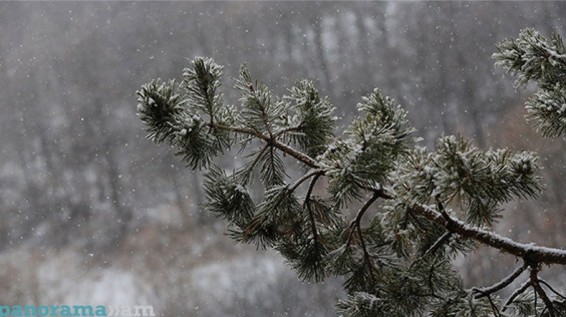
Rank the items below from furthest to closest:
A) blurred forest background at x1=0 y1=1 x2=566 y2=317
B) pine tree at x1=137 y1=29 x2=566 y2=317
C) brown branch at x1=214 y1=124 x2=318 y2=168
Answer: blurred forest background at x1=0 y1=1 x2=566 y2=317 < brown branch at x1=214 y1=124 x2=318 y2=168 < pine tree at x1=137 y1=29 x2=566 y2=317

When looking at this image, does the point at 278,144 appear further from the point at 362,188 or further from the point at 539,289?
the point at 539,289

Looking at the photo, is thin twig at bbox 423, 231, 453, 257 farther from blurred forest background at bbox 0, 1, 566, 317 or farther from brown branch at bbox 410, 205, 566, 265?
blurred forest background at bbox 0, 1, 566, 317


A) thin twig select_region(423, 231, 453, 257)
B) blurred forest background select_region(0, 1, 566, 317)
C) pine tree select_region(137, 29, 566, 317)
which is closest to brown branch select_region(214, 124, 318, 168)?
pine tree select_region(137, 29, 566, 317)

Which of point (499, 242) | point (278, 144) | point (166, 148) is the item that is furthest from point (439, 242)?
point (166, 148)

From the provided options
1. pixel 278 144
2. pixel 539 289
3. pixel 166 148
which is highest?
pixel 166 148

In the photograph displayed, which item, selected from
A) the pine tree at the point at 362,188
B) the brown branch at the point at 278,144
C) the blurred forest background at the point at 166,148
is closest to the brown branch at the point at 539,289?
the pine tree at the point at 362,188

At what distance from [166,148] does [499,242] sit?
2.80 metres

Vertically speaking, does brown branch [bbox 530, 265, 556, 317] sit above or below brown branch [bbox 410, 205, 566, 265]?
below

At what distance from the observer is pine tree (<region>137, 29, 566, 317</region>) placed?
427 mm

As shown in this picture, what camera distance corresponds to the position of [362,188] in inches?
17.5

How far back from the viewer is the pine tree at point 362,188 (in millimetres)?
427

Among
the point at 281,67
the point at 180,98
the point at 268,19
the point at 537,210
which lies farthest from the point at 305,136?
the point at 268,19

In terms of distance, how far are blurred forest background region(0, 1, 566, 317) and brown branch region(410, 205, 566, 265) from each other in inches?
85.9

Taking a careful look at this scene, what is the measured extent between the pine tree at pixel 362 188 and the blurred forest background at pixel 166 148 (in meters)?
2.13
